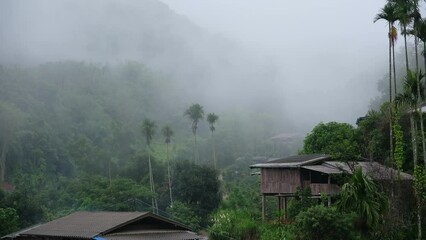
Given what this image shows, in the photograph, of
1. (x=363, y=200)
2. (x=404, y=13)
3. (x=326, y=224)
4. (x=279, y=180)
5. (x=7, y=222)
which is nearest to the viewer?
(x=326, y=224)

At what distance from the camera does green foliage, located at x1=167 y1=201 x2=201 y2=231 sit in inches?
1938

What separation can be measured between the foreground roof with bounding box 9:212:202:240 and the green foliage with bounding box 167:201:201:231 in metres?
18.3

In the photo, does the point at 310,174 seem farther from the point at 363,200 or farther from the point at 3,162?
the point at 3,162

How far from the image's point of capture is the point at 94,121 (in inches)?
4082

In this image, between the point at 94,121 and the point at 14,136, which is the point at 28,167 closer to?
the point at 14,136

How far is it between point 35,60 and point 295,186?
130 metres

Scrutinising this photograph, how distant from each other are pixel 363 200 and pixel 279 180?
958cm

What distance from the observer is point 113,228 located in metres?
27.7

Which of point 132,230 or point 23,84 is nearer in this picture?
point 132,230

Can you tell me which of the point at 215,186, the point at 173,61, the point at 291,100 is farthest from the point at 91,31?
the point at 215,186

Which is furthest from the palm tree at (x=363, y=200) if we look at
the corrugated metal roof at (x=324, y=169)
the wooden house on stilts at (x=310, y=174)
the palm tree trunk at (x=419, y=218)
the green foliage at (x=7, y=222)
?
the green foliage at (x=7, y=222)

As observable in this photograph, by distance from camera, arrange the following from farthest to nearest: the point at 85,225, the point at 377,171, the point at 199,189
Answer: the point at 199,189
the point at 85,225
the point at 377,171

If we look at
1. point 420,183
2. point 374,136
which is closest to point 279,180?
point 374,136

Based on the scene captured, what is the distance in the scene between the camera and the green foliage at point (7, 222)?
38875 millimetres
